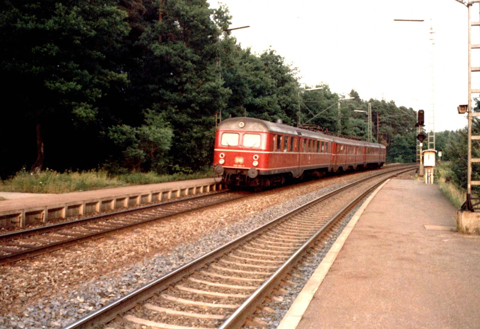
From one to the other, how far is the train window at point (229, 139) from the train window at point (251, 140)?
44 centimetres

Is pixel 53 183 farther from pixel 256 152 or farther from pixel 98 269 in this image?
pixel 98 269

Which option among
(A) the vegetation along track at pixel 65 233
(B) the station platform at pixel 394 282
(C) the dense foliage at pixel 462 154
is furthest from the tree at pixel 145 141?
(B) the station platform at pixel 394 282

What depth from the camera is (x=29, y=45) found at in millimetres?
17750

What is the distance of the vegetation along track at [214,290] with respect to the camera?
471 cm

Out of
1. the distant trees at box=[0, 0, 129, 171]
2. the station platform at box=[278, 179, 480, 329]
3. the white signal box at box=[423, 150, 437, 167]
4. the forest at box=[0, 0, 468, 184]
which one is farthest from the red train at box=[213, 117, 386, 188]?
the station platform at box=[278, 179, 480, 329]

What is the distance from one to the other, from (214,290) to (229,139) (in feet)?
45.0

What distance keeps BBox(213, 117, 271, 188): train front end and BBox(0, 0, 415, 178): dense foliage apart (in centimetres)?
399

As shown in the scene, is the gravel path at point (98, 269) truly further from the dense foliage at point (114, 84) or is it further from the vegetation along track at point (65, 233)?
the dense foliage at point (114, 84)

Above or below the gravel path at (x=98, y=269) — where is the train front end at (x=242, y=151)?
above

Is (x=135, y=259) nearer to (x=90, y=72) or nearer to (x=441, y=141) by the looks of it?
(x=90, y=72)

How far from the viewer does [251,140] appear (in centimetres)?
1872

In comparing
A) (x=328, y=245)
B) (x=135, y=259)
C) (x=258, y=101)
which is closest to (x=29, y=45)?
(x=135, y=259)

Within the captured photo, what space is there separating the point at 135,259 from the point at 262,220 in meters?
4.83

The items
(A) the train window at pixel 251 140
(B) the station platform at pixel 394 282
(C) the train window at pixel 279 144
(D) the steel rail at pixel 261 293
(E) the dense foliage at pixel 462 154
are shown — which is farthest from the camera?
(C) the train window at pixel 279 144
